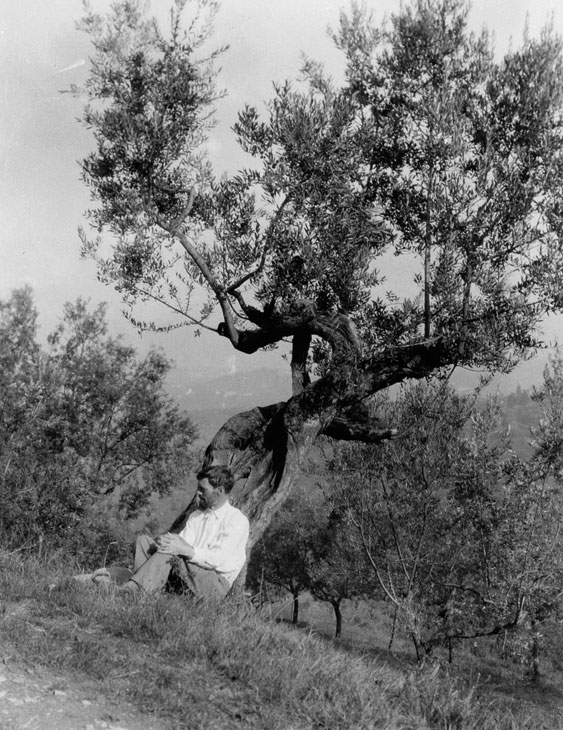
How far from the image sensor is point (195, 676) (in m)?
4.89

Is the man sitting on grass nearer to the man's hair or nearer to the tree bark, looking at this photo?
the man's hair

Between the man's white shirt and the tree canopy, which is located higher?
the tree canopy

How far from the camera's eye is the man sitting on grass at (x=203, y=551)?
680 cm

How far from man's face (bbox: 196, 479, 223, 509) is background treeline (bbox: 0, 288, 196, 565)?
1420 cm

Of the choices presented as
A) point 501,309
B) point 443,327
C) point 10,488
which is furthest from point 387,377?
point 10,488

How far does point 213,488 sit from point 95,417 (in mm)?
23412

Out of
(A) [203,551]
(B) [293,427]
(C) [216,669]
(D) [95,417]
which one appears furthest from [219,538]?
(D) [95,417]

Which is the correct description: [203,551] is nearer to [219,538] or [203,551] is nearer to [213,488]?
[219,538]

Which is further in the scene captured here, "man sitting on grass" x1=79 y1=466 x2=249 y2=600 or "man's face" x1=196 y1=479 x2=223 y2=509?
"man's face" x1=196 y1=479 x2=223 y2=509

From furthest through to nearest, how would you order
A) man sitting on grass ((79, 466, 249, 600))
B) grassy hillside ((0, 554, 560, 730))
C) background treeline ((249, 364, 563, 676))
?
background treeline ((249, 364, 563, 676)) → man sitting on grass ((79, 466, 249, 600)) → grassy hillside ((0, 554, 560, 730))

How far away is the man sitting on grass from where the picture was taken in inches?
268

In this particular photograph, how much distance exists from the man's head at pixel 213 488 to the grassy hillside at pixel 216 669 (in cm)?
132

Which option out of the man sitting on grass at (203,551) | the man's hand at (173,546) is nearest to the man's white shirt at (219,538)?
the man sitting on grass at (203,551)


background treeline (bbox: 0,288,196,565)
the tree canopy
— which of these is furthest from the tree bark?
background treeline (bbox: 0,288,196,565)
